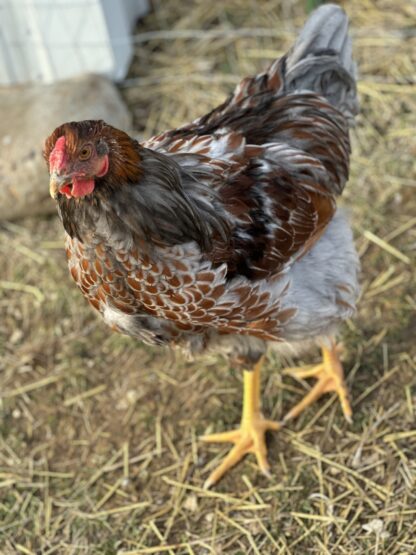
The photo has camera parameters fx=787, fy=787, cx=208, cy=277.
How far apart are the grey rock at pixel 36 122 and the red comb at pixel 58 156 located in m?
2.53

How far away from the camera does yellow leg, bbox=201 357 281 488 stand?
3.60 metres

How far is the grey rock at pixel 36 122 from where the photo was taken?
4922 mm

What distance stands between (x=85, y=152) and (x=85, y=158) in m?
0.02

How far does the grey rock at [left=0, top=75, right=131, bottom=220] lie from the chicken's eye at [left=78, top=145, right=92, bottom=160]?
101 inches

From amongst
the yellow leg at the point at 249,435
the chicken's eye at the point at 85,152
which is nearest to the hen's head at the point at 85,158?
the chicken's eye at the point at 85,152

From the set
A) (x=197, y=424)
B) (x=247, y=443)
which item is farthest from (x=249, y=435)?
(x=197, y=424)

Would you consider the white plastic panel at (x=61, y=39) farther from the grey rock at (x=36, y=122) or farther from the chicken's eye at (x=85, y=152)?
the chicken's eye at (x=85, y=152)

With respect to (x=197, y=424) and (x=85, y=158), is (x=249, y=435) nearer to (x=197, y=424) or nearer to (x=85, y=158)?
(x=197, y=424)

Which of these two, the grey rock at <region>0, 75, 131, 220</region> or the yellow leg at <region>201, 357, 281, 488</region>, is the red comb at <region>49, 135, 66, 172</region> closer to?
the yellow leg at <region>201, 357, 281, 488</region>

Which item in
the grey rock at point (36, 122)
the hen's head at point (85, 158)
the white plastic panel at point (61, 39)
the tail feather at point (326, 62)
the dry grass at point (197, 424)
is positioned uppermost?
the hen's head at point (85, 158)

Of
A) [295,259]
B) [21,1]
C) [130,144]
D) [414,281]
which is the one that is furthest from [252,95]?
[21,1]

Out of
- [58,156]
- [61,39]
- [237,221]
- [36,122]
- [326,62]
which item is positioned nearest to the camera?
[58,156]

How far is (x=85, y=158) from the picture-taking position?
2.40 metres

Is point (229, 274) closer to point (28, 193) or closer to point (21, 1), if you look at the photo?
point (28, 193)
